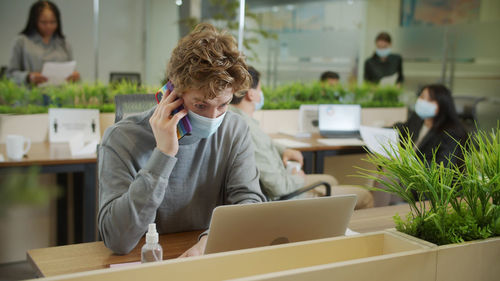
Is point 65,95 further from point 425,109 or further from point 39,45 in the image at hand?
point 425,109

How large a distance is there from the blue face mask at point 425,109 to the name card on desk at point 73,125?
2187mm

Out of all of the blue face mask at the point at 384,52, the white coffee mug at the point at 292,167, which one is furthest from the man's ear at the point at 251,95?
the blue face mask at the point at 384,52

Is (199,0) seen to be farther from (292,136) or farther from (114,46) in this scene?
(292,136)

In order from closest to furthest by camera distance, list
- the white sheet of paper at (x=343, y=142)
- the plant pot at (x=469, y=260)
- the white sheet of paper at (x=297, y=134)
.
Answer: the plant pot at (x=469, y=260), the white sheet of paper at (x=343, y=142), the white sheet of paper at (x=297, y=134)

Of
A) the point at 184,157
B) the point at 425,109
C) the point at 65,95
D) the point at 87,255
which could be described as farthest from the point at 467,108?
the point at 87,255

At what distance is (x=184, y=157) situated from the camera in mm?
1625

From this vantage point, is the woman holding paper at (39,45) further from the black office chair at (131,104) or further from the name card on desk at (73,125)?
the black office chair at (131,104)

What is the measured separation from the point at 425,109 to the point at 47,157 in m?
2.44

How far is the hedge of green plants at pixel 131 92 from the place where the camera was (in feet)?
11.9

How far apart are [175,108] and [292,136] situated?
3.00 m

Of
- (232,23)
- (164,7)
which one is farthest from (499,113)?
(164,7)

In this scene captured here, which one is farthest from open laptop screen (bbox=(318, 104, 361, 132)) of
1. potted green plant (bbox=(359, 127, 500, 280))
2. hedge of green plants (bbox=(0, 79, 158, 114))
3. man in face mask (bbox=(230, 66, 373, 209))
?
potted green plant (bbox=(359, 127, 500, 280))

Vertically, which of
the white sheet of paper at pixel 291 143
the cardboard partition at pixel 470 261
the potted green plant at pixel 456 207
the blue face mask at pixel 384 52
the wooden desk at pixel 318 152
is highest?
the blue face mask at pixel 384 52

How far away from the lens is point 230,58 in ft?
4.88
